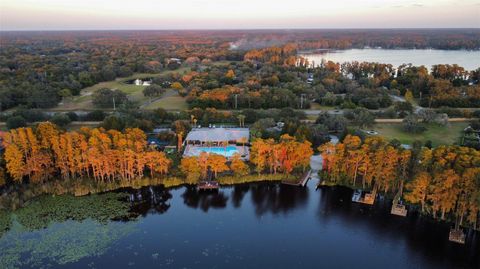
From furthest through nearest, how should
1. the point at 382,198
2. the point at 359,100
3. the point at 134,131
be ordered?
the point at 359,100, the point at 134,131, the point at 382,198

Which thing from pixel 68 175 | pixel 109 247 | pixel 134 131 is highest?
pixel 134 131

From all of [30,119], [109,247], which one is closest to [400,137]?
[109,247]

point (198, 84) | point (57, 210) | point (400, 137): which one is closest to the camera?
point (57, 210)

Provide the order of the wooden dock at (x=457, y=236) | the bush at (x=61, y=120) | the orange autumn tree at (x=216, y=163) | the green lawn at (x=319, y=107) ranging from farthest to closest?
the green lawn at (x=319, y=107) < the bush at (x=61, y=120) < the orange autumn tree at (x=216, y=163) < the wooden dock at (x=457, y=236)

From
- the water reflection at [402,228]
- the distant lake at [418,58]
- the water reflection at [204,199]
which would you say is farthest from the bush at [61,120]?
the distant lake at [418,58]

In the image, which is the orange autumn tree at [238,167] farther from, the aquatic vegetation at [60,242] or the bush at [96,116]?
the bush at [96,116]

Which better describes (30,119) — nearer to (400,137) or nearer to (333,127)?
(333,127)

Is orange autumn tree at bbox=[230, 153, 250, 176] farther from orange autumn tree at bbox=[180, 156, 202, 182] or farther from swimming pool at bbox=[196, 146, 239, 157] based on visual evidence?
swimming pool at bbox=[196, 146, 239, 157]
